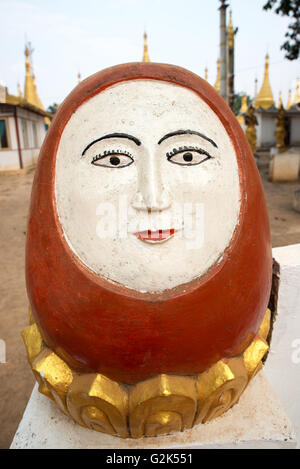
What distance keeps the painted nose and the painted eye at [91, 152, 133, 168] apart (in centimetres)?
5

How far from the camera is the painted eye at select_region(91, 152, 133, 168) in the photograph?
3.89 feet

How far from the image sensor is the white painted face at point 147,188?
3.79ft

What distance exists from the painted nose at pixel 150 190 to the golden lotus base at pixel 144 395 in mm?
578

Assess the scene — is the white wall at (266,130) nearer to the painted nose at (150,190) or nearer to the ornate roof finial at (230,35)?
the ornate roof finial at (230,35)

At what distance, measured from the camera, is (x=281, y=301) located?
6.19 ft

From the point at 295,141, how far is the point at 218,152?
15.9m

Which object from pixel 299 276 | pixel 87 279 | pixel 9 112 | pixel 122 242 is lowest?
pixel 299 276

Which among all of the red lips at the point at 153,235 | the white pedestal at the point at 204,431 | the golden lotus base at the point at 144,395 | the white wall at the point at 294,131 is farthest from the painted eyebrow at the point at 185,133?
the white wall at the point at 294,131

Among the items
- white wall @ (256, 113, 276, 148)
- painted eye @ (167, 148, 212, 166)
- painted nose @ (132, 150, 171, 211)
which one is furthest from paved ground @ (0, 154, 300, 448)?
white wall @ (256, 113, 276, 148)

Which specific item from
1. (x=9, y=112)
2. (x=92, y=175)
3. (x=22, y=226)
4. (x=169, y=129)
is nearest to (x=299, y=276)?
(x=169, y=129)

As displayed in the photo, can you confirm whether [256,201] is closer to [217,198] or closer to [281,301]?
[217,198]

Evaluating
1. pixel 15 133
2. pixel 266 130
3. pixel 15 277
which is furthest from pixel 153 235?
pixel 266 130

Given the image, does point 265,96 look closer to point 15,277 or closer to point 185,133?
point 15,277

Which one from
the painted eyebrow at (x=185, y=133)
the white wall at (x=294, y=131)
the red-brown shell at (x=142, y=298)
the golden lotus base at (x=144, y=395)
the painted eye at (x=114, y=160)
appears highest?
the white wall at (x=294, y=131)
